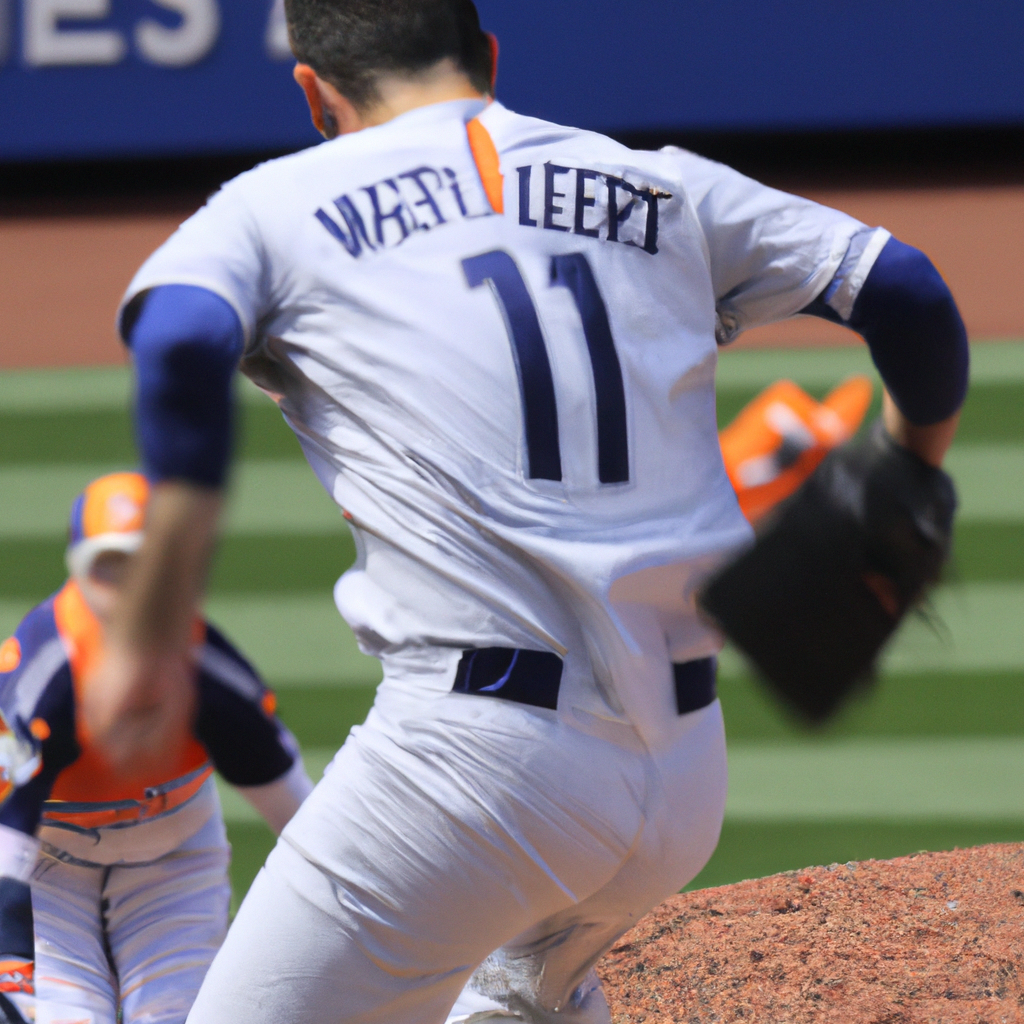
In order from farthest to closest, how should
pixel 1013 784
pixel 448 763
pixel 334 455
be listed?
pixel 1013 784
pixel 334 455
pixel 448 763

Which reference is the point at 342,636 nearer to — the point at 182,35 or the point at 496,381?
the point at 182,35

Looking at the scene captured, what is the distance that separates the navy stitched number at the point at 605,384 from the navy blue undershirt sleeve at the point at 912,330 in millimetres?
309

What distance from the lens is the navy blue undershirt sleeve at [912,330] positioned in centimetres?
152

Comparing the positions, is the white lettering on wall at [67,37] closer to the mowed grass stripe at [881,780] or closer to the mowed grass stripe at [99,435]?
the mowed grass stripe at [99,435]

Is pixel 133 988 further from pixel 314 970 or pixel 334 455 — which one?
pixel 334 455

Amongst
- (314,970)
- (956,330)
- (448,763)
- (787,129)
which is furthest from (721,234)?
(787,129)

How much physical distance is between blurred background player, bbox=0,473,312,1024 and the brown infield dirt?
0.79 meters

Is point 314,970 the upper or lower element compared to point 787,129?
lower

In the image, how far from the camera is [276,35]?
363cm

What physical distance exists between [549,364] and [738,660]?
5.45 feet

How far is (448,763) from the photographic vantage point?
1357 millimetres

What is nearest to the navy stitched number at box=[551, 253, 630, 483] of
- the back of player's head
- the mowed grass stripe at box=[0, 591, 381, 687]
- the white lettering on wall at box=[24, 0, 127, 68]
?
the back of player's head

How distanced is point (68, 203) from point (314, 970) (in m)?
3.49

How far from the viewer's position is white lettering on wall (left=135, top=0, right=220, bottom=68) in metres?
3.64
